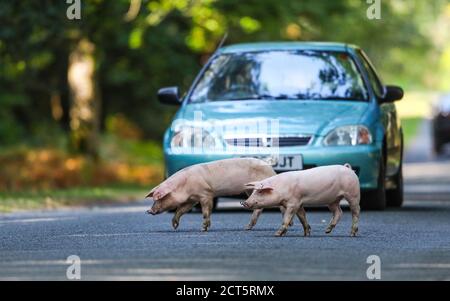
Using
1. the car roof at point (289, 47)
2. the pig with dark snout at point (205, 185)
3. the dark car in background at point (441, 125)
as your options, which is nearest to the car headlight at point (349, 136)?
the car roof at point (289, 47)

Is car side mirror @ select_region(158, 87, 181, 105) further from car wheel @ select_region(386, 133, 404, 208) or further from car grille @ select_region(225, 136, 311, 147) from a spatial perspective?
car wheel @ select_region(386, 133, 404, 208)

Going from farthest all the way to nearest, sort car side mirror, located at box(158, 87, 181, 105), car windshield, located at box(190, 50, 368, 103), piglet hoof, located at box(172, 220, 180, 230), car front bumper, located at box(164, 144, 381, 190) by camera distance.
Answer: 1. car side mirror, located at box(158, 87, 181, 105)
2. car windshield, located at box(190, 50, 368, 103)
3. car front bumper, located at box(164, 144, 381, 190)
4. piglet hoof, located at box(172, 220, 180, 230)

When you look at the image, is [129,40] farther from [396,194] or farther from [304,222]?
[304,222]

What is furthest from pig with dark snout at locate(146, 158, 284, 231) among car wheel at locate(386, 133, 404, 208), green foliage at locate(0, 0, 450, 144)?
green foliage at locate(0, 0, 450, 144)

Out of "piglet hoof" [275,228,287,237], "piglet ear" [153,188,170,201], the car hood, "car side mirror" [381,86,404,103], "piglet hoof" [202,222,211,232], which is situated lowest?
"piglet hoof" [202,222,211,232]

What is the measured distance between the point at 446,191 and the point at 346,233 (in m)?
10.4

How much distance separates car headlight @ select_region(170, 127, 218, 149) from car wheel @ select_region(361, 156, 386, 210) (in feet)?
5.80

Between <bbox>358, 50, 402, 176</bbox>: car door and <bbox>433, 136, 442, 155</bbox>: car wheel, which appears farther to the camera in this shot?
<bbox>433, 136, 442, 155</bbox>: car wheel

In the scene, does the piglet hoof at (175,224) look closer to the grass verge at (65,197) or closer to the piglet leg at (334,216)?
the piglet leg at (334,216)

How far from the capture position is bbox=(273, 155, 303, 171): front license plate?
609 inches

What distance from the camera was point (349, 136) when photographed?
15.9 meters

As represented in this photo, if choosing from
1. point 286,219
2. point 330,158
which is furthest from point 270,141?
point 286,219

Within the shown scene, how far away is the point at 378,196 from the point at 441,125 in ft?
84.9
